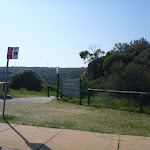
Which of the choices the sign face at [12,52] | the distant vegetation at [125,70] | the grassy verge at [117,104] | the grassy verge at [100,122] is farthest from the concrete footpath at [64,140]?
the distant vegetation at [125,70]

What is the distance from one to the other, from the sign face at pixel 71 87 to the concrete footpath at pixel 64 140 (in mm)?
6791

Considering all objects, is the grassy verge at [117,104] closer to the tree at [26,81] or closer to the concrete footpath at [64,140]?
the concrete footpath at [64,140]

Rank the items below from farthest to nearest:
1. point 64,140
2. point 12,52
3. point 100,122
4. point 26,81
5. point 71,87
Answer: point 26,81
point 71,87
point 12,52
point 100,122
point 64,140

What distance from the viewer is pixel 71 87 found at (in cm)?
1453

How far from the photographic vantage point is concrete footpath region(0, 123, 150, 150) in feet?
17.8

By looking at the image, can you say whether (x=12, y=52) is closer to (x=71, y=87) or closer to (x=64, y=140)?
(x=64, y=140)

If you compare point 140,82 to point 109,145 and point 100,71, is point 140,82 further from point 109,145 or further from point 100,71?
point 100,71

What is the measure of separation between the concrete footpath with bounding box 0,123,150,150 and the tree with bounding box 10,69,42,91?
1266 inches

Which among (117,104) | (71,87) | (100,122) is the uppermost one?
(71,87)

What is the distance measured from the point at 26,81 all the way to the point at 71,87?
26.0 metres

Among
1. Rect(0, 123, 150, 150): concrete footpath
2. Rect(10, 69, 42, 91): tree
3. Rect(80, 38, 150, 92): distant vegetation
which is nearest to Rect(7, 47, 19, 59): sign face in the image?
Rect(0, 123, 150, 150): concrete footpath

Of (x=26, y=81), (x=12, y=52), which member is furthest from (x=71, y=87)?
(x=26, y=81)

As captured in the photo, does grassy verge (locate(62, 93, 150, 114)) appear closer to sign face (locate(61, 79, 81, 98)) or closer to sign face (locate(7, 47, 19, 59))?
sign face (locate(61, 79, 81, 98))

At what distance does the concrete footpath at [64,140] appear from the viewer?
543cm
